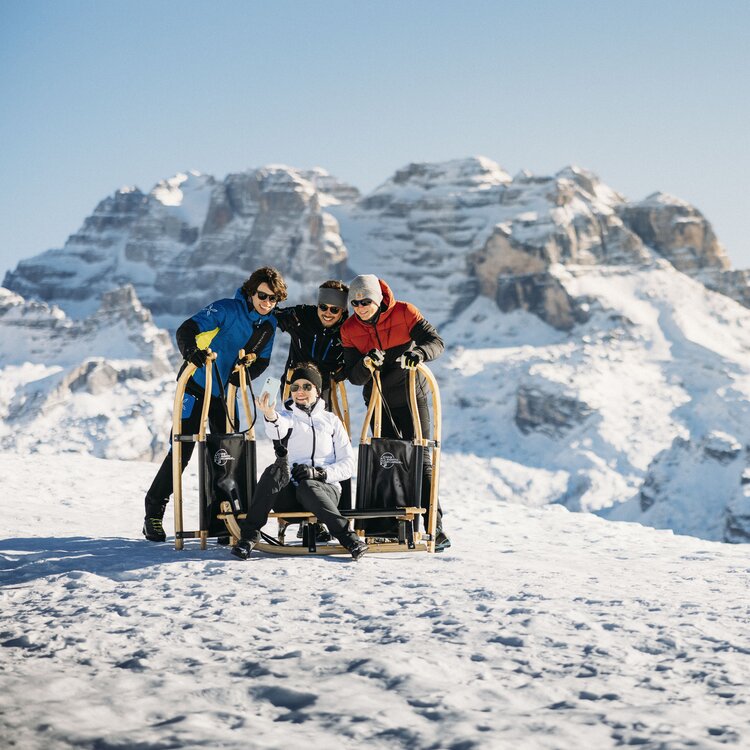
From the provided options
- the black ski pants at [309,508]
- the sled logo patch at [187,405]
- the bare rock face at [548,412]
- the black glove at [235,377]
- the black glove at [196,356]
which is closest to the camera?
the black ski pants at [309,508]

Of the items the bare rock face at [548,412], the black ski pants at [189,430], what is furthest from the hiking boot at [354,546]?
the bare rock face at [548,412]

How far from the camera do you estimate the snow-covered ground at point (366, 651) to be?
3.92 meters

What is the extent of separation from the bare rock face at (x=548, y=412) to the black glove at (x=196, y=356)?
164 m

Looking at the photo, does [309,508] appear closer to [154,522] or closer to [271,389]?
[271,389]

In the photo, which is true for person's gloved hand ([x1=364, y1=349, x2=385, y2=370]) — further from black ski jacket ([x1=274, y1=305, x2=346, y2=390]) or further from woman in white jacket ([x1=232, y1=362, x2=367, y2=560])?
black ski jacket ([x1=274, y1=305, x2=346, y2=390])

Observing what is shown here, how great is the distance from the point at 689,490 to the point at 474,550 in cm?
12729

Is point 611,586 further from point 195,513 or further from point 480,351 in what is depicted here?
point 480,351

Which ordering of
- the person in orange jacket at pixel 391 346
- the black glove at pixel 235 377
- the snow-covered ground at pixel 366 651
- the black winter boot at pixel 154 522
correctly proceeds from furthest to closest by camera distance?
the black winter boot at pixel 154 522, the black glove at pixel 235 377, the person in orange jacket at pixel 391 346, the snow-covered ground at pixel 366 651

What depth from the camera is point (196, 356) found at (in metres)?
7.77

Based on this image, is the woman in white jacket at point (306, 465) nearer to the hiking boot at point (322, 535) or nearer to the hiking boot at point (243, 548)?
the hiking boot at point (243, 548)

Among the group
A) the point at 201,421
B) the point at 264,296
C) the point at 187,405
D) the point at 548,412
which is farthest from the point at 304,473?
the point at 548,412

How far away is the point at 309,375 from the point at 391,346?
84 centimetres

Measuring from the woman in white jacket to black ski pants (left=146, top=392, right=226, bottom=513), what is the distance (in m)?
0.82

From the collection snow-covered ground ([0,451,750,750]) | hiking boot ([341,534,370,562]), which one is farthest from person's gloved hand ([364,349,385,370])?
snow-covered ground ([0,451,750,750])
